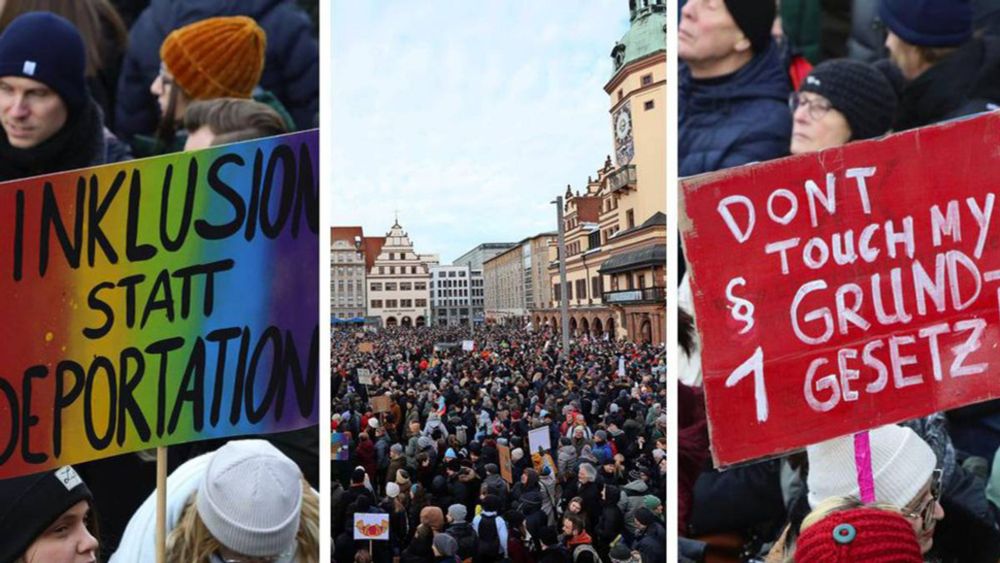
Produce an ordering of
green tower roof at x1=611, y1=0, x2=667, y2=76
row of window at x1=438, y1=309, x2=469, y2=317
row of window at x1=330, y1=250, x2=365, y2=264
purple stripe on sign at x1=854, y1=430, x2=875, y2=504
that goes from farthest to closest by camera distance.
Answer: row of window at x1=330, y1=250, x2=365, y2=264, row of window at x1=438, y1=309, x2=469, y2=317, green tower roof at x1=611, y1=0, x2=667, y2=76, purple stripe on sign at x1=854, y1=430, x2=875, y2=504

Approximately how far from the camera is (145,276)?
426 cm


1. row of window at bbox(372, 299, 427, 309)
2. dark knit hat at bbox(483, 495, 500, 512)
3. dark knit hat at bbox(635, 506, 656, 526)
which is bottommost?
dark knit hat at bbox(635, 506, 656, 526)

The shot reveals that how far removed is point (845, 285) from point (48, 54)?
184 inches

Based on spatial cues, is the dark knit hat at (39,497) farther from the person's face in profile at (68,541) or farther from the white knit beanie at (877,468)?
the white knit beanie at (877,468)

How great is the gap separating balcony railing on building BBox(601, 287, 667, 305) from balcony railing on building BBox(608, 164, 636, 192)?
95 centimetres

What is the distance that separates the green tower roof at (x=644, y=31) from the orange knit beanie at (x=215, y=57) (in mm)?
2612

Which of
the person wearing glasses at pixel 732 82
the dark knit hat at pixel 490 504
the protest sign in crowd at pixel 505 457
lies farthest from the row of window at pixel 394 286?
the person wearing glasses at pixel 732 82

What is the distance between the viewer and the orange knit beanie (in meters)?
4.31

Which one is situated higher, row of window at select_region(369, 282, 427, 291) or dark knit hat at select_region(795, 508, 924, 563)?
row of window at select_region(369, 282, 427, 291)

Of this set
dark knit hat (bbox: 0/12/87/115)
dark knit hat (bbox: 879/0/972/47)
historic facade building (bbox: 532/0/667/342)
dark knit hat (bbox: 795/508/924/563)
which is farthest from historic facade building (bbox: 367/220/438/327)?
dark knit hat (bbox: 795/508/924/563)

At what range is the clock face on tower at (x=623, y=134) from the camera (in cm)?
566

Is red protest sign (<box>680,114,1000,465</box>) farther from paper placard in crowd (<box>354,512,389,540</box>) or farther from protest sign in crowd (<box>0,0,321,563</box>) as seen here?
protest sign in crowd (<box>0,0,321,563</box>)

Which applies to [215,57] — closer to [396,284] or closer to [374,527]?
[374,527]

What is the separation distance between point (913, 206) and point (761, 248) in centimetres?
95
